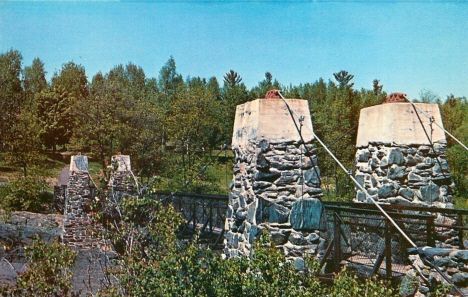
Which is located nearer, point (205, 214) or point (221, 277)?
point (221, 277)

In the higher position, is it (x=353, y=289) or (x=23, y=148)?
(x=23, y=148)

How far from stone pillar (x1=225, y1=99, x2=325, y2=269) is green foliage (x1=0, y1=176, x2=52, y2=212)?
1730 centimetres

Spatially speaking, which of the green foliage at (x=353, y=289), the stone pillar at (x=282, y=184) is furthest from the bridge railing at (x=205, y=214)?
the green foliage at (x=353, y=289)

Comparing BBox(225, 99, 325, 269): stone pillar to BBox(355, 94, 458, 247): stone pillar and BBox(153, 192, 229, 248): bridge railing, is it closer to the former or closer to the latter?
BBox(355, 94, 458, 247): stone pillar

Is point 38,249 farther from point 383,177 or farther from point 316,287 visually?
point 383,177

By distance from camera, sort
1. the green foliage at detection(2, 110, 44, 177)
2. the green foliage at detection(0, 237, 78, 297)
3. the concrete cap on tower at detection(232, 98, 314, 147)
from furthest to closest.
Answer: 1. the green foliage at detection(2, 110, 44, 177)
2. the concrete cap on tower at detection(232, 98, 314, 147)
3. the green foliage at detection(0, 237, 78, 297)

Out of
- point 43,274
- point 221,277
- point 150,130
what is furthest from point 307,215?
point 150,130

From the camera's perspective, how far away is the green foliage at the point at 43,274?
4281mm

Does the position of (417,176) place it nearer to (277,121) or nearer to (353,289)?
(277,121)

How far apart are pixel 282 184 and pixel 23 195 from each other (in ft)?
A: 59.2

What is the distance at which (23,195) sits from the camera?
20.3 m

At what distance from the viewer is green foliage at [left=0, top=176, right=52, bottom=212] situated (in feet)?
65.4

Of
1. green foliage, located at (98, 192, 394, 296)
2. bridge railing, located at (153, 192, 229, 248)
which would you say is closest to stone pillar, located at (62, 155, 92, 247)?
bridge railing, located at (153, 192, 229, 248)

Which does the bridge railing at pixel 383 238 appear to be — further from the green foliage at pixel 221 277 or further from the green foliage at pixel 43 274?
the green foliage at pixel 43 274
